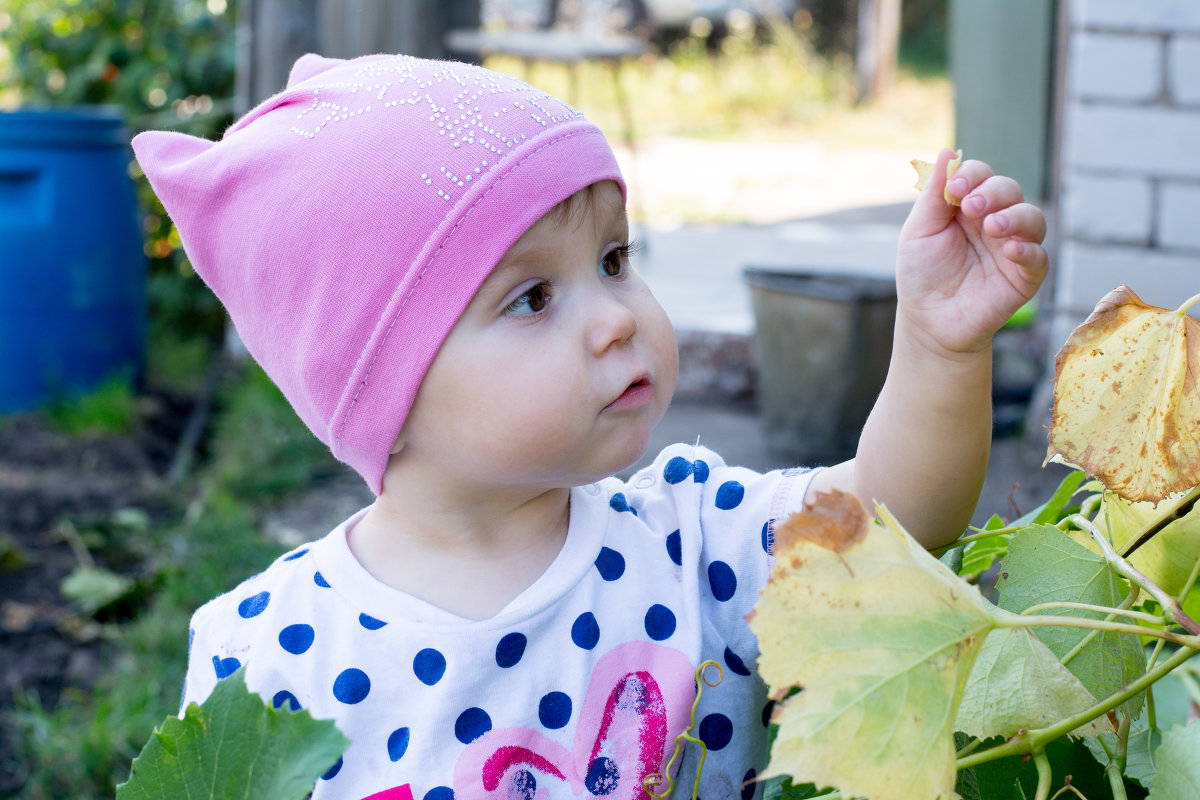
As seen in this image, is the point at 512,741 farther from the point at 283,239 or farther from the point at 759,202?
the point at 759,202

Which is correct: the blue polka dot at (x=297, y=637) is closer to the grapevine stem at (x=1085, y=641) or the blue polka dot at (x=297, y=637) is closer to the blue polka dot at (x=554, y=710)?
the blue polka dot at (x=554, y=710)

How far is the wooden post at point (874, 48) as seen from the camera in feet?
34.4

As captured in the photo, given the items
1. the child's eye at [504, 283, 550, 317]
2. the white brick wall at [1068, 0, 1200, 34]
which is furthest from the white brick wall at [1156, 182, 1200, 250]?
the child's eye at [504, 283, 550, 317]

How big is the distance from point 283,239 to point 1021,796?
0.67m

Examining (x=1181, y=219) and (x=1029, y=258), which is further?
(x=1181, y=219)


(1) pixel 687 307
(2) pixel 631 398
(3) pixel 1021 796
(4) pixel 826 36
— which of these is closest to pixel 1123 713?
(3) pixel 1021 796

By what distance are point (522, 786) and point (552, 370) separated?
34cm

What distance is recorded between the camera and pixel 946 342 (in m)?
0.85

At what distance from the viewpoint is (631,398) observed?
3.19 feet

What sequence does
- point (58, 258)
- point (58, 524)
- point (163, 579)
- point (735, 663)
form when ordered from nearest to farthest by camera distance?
point (735, 663), point (163, 579), point (58, 524), point (58, 258)

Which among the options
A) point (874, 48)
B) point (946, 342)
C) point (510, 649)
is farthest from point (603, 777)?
point (874, 48)

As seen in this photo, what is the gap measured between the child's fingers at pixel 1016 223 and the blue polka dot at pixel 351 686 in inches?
23.7

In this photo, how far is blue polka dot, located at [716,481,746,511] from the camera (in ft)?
3.63

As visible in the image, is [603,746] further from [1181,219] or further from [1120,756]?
[1181,219]
